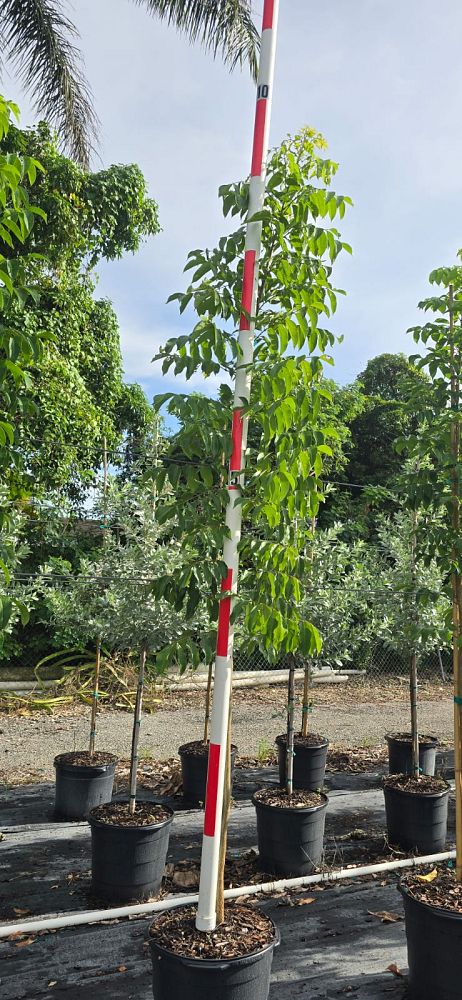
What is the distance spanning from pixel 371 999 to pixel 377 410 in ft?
46.2

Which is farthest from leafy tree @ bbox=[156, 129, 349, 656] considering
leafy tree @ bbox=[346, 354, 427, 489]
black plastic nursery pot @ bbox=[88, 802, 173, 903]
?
leafy tree @ bbox=[346, 354, 427, 489]

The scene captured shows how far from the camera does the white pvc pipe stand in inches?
132

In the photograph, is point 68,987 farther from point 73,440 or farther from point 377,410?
point 377,410

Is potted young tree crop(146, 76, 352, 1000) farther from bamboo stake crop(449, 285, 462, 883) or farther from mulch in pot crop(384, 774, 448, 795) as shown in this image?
mulch in pot crop(384, 774, 448, 795)

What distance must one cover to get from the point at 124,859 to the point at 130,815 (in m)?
0.24

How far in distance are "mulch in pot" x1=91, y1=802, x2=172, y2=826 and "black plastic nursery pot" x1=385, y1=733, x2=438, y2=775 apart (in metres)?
2.81

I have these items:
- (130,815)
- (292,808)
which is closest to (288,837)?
(292,808)

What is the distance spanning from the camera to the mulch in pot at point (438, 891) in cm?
284

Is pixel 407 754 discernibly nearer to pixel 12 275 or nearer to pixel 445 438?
pixel 445 438

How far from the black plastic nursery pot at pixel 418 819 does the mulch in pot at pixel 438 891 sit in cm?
141

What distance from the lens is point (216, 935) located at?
2406mm

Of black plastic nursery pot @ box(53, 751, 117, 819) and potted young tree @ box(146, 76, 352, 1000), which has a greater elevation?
potted young tree @ box(146, 76, 352, 1000)

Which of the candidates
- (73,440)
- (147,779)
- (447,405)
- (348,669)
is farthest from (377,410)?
(447,405)

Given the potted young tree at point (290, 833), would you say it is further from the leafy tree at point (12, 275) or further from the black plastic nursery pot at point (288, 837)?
the leafy tree at point (12, 275)
